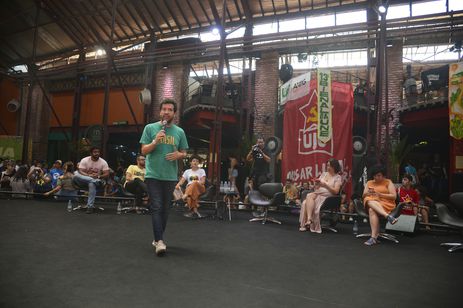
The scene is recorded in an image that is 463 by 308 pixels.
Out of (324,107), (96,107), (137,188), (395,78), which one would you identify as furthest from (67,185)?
(395,78)

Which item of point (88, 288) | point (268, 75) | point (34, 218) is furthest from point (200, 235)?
point (268, 75)

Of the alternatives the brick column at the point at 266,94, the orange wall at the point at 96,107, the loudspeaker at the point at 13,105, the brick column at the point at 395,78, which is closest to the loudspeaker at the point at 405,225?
the brick column at the point at 395,78

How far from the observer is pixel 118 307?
188cm

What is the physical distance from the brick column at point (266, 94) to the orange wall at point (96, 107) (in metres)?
5.28

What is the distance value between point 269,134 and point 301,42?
11.0ft

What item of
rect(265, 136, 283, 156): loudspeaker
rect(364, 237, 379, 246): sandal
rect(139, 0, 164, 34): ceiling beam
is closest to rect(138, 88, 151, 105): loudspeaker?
rect(139, 0, 164, 34): ceiling beam

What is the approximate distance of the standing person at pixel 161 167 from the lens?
132 inches

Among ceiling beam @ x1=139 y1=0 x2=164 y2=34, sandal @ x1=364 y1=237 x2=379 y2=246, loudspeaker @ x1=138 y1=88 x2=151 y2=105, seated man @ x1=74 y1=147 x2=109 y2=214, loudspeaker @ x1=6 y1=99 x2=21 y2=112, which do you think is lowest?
sandal @ x1=364 y1=237 x2=379 y2=246

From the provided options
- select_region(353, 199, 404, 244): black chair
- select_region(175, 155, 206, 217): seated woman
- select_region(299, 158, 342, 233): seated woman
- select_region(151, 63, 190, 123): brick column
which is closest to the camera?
select_region(353, 199, 404, 244): black chair

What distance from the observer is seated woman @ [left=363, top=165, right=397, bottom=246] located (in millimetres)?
4461

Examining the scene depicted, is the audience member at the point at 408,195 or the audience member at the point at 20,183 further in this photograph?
the audience member at the point at 20,183

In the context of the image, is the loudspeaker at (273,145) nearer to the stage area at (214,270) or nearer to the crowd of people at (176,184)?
the crowd of people at (176,184)

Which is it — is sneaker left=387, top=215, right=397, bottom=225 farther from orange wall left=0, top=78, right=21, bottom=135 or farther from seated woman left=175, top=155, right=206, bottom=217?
orange wall left=0, top=78, right=21, bottom=135

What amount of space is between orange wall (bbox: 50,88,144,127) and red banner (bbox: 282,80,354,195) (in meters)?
8.28
